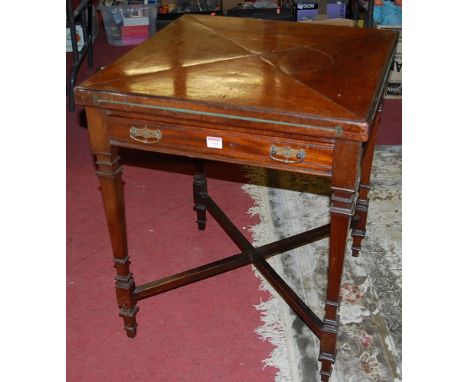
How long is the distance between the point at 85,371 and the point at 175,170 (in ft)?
3.80

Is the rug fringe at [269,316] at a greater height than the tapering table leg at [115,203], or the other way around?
the tapering table leg at [115,203]

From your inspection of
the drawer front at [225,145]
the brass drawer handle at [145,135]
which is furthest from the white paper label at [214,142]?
the brass drawer handle at [145,135]

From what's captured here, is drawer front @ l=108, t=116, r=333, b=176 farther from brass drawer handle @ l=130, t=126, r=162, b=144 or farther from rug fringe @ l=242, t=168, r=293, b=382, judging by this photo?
rug fringe @ l=242, t=168, r=293, b=382

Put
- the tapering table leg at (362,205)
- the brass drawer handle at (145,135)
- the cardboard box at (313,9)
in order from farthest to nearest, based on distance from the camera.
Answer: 1. the cardboard box at (313,9)
2. the tapering table leg at (362,205)
3. the brass drawer handle at (145,135)

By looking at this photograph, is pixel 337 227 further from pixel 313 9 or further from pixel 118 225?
pixel 313 9

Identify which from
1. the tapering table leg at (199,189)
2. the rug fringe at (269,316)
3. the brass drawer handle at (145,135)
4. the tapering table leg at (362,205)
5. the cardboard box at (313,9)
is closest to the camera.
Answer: the brass drawer handle at (145,135)

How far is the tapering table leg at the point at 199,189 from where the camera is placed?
2.20m

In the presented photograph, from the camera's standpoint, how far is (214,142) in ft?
4.59

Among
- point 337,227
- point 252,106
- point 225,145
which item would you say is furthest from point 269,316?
point 252,106

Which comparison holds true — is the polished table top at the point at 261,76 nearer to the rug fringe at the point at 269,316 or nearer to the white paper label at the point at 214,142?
the white paper label at the point at 214,142

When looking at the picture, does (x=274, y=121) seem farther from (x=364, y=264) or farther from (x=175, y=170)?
(x=175, y=170)

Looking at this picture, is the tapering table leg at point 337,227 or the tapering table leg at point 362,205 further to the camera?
the tapering table leg at point 362,205

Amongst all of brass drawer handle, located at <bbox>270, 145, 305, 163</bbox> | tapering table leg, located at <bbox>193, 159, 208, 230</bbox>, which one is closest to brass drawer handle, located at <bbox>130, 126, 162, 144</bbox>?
brass drawer handle, located at <bbox>270, 145, 305, 163</bbox>

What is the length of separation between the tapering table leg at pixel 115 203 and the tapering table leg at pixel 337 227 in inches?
21.9
